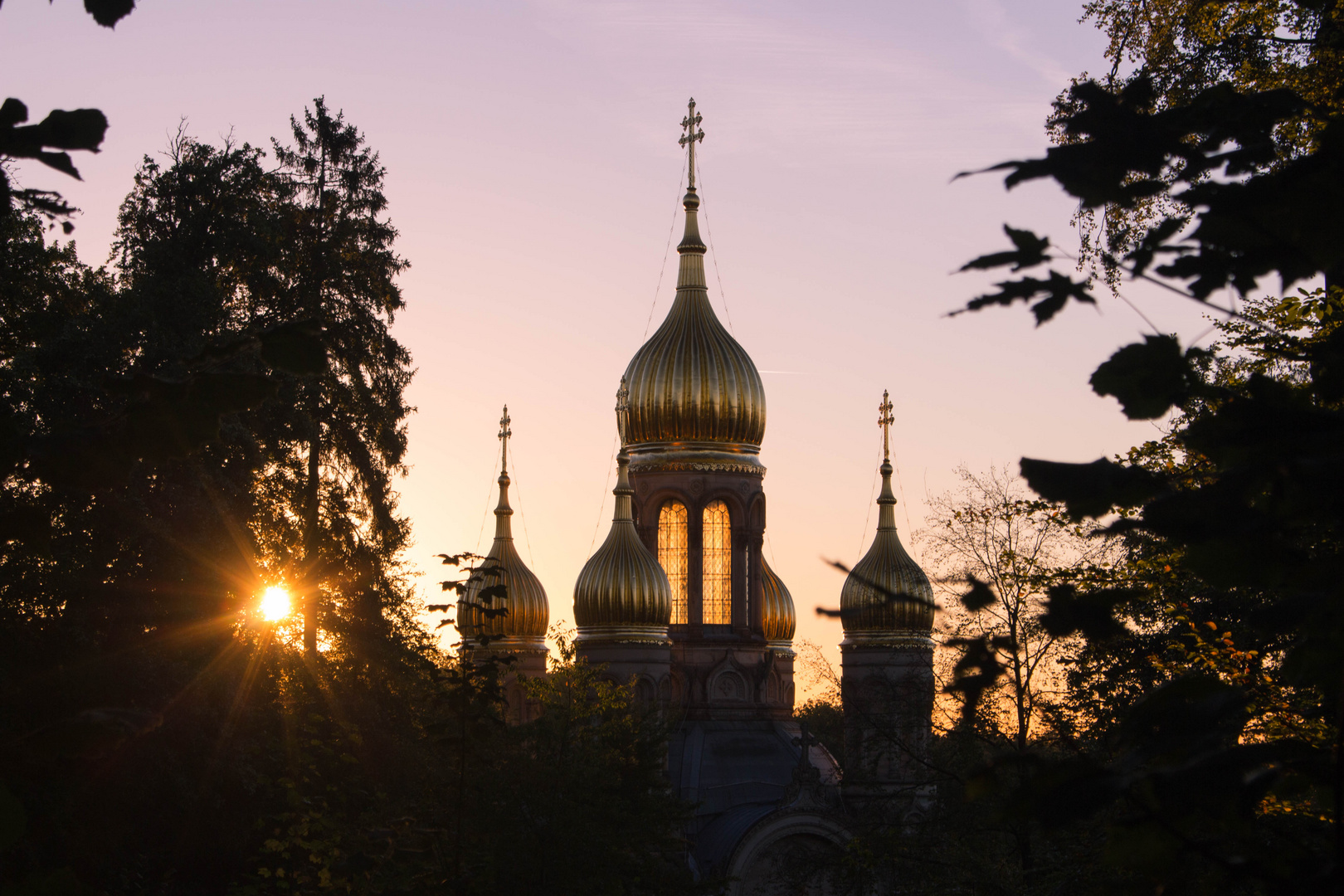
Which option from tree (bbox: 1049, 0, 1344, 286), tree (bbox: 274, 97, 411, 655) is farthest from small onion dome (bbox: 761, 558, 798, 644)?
tree (bbox: 1049, 0, 1344, 286)

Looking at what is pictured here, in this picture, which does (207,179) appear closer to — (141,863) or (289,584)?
(289,584)

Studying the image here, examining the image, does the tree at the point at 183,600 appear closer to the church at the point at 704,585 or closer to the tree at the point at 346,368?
the tree at the point at 346,368

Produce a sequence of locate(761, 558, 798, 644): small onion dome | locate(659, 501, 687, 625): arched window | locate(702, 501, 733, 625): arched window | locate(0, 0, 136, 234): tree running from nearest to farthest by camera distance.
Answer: locate(0, 0, 136, 234): tree, locate(659, 501, 687, 625): arched window, locate(702, 501, 733, 625): arched window, locate(761, 558, 798, 644): small onion dome

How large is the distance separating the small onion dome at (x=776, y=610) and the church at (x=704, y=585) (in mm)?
50

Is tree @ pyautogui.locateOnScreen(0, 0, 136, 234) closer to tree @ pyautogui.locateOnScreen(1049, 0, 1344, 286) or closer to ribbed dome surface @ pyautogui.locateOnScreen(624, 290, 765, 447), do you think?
tree @ pyautogui.locateOnScreen(1049, 0, 1344, 286)

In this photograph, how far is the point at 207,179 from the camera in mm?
22969

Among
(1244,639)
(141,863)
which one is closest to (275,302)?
(141,863)

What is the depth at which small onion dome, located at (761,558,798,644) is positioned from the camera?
4416cm

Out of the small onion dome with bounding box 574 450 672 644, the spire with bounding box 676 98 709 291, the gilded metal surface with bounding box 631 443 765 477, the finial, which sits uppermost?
the spire with bounding box 676 98 709 291

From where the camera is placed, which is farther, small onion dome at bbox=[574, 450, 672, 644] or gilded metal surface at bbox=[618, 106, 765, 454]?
gilded metal surface at bbox=[618, 106, 765, 454]

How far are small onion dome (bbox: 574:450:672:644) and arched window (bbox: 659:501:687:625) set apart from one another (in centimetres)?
164

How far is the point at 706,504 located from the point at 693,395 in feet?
10.3

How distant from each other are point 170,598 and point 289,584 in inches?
136

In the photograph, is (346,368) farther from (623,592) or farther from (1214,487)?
(1214,487)
